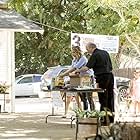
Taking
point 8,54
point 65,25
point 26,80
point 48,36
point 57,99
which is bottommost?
point 57,99

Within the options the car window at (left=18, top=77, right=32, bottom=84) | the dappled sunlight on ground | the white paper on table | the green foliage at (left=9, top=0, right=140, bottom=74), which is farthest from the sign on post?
the car window at (left=18, top=77, right=32, bottom=84)

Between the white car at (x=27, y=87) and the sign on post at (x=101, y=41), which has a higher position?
the sign on post at (x=101, y=41)

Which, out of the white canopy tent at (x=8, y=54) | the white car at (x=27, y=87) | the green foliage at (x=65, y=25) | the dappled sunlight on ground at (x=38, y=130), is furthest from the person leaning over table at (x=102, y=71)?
the white car at (x=27, y=87)

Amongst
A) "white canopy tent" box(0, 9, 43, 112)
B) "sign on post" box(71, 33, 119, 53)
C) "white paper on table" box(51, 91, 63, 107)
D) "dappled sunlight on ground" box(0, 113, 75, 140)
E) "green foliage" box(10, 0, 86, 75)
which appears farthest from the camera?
"green foliage" box(10, 0, 86, 75)

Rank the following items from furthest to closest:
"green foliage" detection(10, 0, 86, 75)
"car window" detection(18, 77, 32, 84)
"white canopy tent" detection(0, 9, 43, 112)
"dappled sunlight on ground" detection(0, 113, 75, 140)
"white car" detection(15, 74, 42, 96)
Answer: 1. "car window" detection(18, 77, 32, 84)
2. "white car" detection(15, 74, 42, 96)
3. "green foliage" detection(10, 0, 86, 75)
4. "white canopy tent" detection(0, 9, 43, 112)
5. "dappled sunlight on ground" detection(0, 113, 75, 140)

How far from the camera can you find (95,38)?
13.8 metres

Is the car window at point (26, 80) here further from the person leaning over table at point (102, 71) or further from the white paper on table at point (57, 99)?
the person leaning over table at point (102, 71)

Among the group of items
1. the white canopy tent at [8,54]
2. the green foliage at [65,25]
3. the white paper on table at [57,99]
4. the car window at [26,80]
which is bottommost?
the white paper on table at [57,99]

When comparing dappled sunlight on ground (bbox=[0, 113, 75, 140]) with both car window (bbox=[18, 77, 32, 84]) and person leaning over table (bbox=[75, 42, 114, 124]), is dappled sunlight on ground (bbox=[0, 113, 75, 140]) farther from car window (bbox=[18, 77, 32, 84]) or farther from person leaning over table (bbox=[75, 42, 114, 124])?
car window (bbox=[18, 77, 32, 84])

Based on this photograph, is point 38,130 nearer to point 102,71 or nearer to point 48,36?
point 102,71

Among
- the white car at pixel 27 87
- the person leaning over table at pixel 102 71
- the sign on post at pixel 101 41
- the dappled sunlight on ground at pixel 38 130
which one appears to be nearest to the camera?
the dappled sunlight on ground at pixel 38 130

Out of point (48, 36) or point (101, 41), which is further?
point (48, 36)

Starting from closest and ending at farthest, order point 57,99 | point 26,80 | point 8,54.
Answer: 1. point 57,99
2. point 8,54
3. point 26,80

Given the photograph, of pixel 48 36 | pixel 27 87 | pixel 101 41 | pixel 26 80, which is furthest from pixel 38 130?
pixel 26 80
